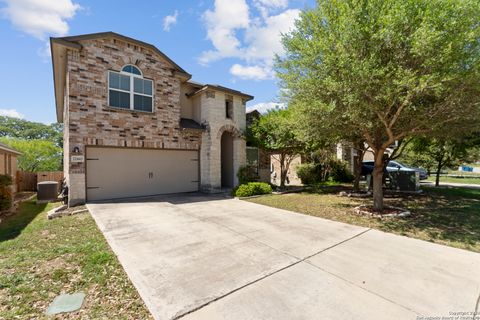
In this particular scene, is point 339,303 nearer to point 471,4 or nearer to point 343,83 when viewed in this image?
point 343,83

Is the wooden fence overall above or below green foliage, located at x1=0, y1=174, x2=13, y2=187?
below

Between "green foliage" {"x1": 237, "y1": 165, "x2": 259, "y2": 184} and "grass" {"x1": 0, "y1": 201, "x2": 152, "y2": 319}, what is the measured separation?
8040 millimetres

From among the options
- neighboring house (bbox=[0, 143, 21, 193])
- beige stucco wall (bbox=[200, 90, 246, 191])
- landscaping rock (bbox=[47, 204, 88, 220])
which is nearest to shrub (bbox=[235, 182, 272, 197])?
beige stucco wall (bbox=[200, 90, 246, 191])

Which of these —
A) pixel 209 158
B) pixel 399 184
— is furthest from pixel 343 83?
pixel 399 184

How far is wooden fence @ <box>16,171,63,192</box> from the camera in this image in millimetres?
15508

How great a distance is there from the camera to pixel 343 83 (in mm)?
6344

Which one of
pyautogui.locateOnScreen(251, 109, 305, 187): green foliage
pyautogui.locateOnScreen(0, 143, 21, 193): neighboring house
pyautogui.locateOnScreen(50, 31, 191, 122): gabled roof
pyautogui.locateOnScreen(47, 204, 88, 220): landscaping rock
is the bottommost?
pyautogui.locateOnScreen(47, 204, 88, 220): landscaping rock

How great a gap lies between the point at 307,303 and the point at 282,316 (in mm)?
432

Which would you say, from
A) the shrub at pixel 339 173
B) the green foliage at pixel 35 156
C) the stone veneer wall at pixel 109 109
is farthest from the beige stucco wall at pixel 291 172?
the green foliage at pixel 35 156

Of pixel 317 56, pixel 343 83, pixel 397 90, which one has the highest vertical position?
pixel 317 56

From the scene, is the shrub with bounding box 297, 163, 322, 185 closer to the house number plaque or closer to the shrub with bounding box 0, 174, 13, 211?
the house number plaque

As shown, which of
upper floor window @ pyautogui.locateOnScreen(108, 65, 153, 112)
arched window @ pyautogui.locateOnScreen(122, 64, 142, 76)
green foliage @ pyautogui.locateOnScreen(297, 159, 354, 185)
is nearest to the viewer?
upper floor window @ pyautogui.locateOnScreen(108, 65, 153, 112)

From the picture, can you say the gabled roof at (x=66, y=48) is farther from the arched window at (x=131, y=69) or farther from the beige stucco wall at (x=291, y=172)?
the beige stucco wall at (x=291, y=172)

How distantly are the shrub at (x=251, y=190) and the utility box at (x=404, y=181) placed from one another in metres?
7.14
